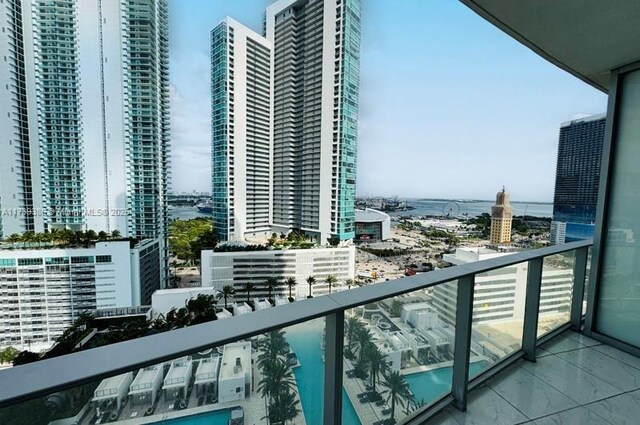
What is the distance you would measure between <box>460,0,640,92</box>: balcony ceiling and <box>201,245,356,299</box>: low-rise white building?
1819 cm

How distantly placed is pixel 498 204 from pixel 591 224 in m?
14.0

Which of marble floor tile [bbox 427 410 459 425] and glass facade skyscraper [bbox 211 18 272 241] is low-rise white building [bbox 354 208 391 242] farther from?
marble floor tile [bbox 427 410 459 425]

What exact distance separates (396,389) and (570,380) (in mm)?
1472

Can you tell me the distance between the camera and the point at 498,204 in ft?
48.5

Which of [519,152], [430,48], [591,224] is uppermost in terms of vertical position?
[430,48]

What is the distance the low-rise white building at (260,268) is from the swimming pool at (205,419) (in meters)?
18.7

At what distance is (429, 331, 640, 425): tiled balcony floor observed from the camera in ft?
5.16

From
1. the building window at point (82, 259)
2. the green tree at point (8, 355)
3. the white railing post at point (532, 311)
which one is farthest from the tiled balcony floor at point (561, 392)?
the green tree at point (8, 355)

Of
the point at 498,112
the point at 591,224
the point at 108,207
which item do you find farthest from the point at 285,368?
the point at 108,207

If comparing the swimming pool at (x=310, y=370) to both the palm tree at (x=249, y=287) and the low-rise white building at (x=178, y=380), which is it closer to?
the low-rise white building at (x=178, y=380)

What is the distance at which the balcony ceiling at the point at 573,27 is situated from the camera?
1.53m

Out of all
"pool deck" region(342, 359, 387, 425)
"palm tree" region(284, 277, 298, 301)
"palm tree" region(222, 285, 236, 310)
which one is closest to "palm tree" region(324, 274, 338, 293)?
"palm tree" region(284, 277, 298, 301)

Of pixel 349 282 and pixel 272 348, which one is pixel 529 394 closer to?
pixel 272 348

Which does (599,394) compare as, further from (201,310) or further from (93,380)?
(201,310)
